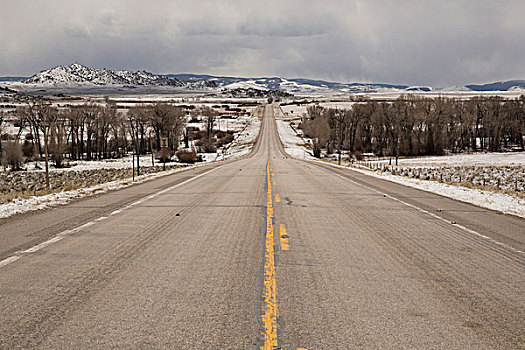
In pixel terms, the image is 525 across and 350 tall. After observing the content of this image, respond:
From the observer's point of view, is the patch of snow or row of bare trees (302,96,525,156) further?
row of bare trees (302,96,525,156)

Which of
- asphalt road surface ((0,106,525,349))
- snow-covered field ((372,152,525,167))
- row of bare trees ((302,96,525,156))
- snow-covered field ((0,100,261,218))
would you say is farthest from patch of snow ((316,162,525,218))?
row of bare trees ((302,96,525,156))

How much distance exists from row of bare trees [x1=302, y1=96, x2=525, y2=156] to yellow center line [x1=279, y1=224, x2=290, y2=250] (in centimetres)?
7297

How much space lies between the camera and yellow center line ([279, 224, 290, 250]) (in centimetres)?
680

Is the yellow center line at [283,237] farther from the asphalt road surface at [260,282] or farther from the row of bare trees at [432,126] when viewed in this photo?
the row of bare trees at [432,126]

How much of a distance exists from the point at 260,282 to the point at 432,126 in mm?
85187

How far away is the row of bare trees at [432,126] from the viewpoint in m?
81.5

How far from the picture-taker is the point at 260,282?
5.02m

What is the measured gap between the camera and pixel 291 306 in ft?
14.1

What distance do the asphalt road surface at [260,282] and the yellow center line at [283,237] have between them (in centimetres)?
4

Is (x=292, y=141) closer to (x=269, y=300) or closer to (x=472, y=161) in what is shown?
(x=472, y=161)

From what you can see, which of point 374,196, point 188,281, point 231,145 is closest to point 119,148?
point 231,145

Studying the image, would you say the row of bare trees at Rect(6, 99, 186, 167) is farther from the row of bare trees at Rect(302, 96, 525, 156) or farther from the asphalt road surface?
the asphalt road surface

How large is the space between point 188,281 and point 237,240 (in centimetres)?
222

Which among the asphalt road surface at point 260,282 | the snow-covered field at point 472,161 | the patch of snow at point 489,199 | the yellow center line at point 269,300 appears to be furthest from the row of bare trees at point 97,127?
the yellow center line at point 269,300
